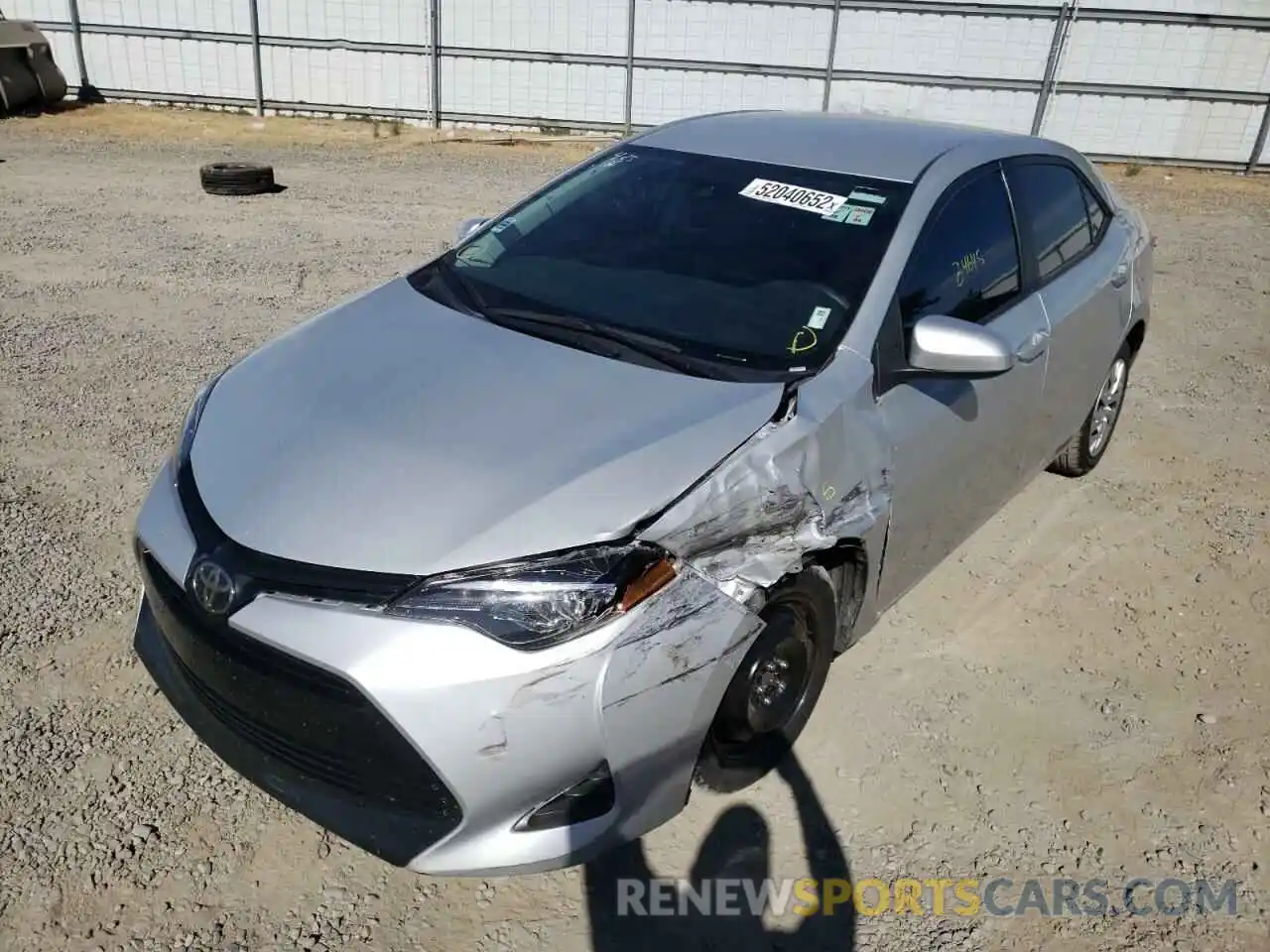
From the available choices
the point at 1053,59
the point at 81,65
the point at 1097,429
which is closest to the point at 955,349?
the point at 1097,429

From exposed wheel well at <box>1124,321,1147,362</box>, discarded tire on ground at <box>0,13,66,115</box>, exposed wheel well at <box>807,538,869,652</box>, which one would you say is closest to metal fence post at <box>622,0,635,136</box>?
discarded tire on ground at <box>0,13,66,115</box>

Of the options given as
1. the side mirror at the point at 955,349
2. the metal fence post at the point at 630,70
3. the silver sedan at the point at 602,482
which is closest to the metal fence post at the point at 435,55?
the metal fence post at the point at 630,70

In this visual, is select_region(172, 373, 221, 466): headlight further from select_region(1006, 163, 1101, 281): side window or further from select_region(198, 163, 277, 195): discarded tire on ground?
select_region(198, 163, 277, 195): discarded tire on ground

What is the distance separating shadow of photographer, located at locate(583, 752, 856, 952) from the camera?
2.48 metres

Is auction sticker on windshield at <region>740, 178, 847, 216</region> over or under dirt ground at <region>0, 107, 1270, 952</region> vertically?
over

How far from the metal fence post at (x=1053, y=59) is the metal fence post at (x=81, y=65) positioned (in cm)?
1406

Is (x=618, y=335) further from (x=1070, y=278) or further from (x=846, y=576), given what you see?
(x=1070, y=278)

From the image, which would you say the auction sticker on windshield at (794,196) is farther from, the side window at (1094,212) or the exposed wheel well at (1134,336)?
the exposed wheel well at (1134,336)

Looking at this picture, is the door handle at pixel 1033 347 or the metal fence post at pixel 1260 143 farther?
the metal fence post at pixel 1260 143

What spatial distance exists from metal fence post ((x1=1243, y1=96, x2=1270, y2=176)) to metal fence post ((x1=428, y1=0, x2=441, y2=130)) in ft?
38.7

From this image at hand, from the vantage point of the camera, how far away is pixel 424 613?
2.17m

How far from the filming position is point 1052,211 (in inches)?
160

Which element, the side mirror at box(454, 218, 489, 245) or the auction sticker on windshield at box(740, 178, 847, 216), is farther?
the side mirror at box(454, 218, 489, 245)

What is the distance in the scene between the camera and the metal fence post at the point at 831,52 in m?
14.6
